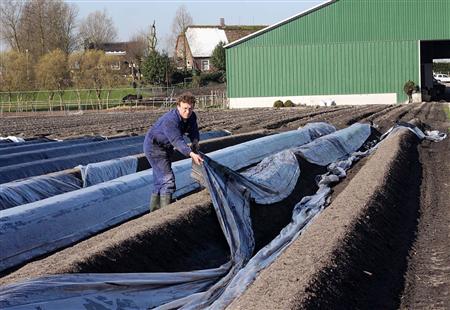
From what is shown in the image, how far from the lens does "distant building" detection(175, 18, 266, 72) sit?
79688 mm

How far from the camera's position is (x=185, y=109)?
23.5ft

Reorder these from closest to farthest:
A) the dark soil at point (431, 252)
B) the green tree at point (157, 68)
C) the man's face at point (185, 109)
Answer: the dark soil at point (431, 252) → the man's face at point (185, 109) → the green tree at point (157, 68)

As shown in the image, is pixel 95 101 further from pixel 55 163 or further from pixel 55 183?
pixel 55 183

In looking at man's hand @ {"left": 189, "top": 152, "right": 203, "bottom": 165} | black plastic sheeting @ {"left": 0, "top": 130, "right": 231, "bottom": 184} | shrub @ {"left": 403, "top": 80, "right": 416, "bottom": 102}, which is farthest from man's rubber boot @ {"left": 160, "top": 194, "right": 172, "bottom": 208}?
shrub @ {"left": 403, "top": 80, "right": 416, "bottom": 102}

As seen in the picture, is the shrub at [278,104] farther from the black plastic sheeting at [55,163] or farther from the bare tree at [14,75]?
the black plastic sheeting at [55,163]

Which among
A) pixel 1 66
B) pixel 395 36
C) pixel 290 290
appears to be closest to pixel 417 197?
pixel 290 290

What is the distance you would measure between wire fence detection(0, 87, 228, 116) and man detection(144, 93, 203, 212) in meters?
36.6

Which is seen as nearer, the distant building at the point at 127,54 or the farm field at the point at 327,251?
the farm field at the point at 327,251

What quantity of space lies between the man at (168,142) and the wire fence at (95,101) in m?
36.6

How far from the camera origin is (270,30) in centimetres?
4219

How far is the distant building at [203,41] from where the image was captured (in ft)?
261

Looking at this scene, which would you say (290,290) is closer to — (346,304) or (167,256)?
(346,304)

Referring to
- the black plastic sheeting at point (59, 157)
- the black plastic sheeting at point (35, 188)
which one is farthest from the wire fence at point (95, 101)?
the black plastic sheeting at point (35, 188)

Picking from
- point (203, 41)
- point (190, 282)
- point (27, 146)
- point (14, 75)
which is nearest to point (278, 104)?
point (27, 146)
